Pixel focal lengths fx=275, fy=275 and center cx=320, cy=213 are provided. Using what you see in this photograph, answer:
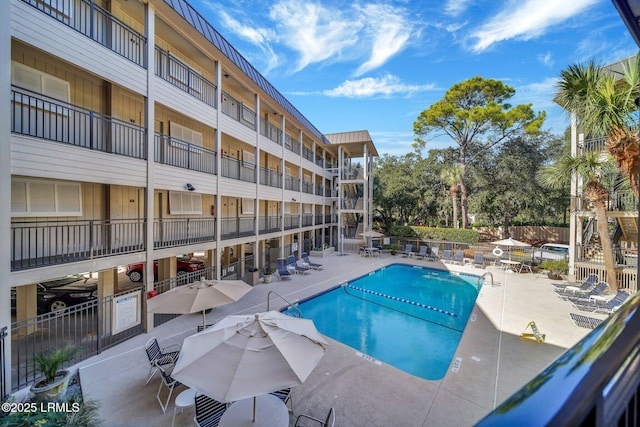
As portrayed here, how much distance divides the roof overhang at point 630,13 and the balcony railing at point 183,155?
470 inches

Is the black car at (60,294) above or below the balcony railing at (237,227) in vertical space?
below

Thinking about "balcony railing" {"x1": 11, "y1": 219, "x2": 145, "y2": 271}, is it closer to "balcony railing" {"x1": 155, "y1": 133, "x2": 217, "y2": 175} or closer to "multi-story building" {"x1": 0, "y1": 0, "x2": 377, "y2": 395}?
"multi-story building" {"x1": 0, "y1": 0, "x2": 377, "y2": 395}

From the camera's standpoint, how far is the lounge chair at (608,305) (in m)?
10.4

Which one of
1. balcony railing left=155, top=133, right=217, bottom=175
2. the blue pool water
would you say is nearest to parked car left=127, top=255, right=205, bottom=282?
balcony railing left=155, top=133, right=217, bottom=175

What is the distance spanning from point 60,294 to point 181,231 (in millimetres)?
4519

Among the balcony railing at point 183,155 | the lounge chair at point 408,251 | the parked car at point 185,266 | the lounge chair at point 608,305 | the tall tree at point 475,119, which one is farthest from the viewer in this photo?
the tall tree at point 475,119

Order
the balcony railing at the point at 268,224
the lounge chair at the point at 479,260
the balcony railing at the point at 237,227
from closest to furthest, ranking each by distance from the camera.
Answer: the balcony railing at the point at 237,227 < the balcony railing at the point at 268,224 < the lounge chair at the point at 479,260

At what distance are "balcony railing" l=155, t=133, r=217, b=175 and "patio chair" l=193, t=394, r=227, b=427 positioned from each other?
8685 mm

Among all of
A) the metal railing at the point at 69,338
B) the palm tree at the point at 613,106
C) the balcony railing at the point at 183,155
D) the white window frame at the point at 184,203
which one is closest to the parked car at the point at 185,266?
the white window frame at the point at 184,203

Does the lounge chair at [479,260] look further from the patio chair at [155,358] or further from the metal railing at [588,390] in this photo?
the metal railing at [588,390]

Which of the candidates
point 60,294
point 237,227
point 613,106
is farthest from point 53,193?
point 613,106

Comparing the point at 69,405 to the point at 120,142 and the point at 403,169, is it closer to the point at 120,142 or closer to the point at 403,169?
the point at 120,142

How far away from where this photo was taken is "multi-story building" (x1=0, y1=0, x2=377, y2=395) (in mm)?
6949

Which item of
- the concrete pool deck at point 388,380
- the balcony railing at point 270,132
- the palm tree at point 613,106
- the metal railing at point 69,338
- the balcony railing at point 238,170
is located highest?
the balcony railing at point 270,132
